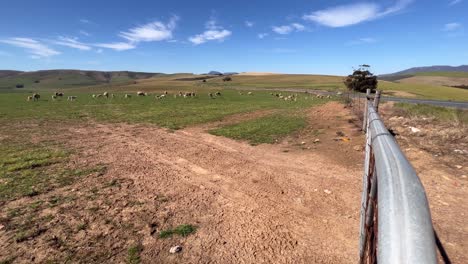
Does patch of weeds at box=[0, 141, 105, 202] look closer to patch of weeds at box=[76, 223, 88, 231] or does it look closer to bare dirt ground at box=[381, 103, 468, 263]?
patch of weeds at box=[76, 223, 88, 231]

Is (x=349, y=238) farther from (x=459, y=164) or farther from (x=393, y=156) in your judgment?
(x=459, y=164)

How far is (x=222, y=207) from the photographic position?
6.61 metres

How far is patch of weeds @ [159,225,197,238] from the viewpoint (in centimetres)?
543

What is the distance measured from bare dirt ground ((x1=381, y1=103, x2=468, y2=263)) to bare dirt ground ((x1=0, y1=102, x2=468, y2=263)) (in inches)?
1.3

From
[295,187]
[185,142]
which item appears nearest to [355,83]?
[185,142]

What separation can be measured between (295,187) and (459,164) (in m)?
5.10

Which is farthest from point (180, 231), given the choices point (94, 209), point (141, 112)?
point (141, 112)

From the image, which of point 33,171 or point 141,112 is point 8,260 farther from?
point 141,112

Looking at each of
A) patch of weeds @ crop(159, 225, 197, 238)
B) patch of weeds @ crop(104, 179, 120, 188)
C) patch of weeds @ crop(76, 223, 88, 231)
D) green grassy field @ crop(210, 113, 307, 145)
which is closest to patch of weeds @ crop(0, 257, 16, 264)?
patch of weeds @ crop(76, 223, 88, 231)

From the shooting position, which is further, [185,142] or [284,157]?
[185,142]

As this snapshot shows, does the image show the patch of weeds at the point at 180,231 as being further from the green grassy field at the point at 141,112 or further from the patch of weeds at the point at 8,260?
the green grassy field at the point at 141,112

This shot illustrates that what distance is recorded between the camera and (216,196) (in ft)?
23.7

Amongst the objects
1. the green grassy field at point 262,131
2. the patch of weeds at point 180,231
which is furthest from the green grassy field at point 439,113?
the patch of weeds at point 180,231

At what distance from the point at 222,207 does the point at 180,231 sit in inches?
51.9
